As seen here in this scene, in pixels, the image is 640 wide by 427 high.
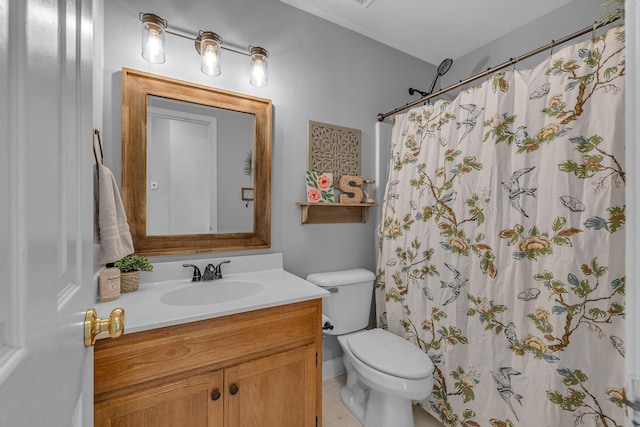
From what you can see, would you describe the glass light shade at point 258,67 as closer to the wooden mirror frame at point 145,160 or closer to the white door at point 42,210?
the wooden mirror frame at point 145,160

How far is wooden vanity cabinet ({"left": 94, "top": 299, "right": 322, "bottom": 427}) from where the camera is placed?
0.96m

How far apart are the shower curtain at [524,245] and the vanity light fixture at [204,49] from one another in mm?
1037

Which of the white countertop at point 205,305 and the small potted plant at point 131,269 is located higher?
the small potted plant at point 131,269

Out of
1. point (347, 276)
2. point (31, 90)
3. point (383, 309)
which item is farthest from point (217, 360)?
point (383, 309)

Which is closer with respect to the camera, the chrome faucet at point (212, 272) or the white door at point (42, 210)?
the white door at point (42, 210)

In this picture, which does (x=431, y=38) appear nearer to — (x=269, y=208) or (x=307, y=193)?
(x=307, y=193)

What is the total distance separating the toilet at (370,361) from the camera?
1370 millimetres

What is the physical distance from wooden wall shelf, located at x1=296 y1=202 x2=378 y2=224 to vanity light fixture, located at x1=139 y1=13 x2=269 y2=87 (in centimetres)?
79

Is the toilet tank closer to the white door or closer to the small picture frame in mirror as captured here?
the small picture frame in mirror

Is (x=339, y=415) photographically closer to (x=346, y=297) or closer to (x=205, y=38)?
(x=346, y=297)

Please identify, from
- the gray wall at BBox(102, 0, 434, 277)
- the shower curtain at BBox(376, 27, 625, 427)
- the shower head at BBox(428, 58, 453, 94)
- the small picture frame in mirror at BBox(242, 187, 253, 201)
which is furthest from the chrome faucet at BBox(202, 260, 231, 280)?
the shower head at BBox(428, 58, 453, 94)

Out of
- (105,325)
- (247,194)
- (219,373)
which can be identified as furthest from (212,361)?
(247,194)

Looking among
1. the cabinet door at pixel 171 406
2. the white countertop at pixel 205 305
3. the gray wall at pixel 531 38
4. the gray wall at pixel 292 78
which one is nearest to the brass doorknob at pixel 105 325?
the white countertop at pixel 205 305

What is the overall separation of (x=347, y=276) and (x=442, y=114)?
115 cm
